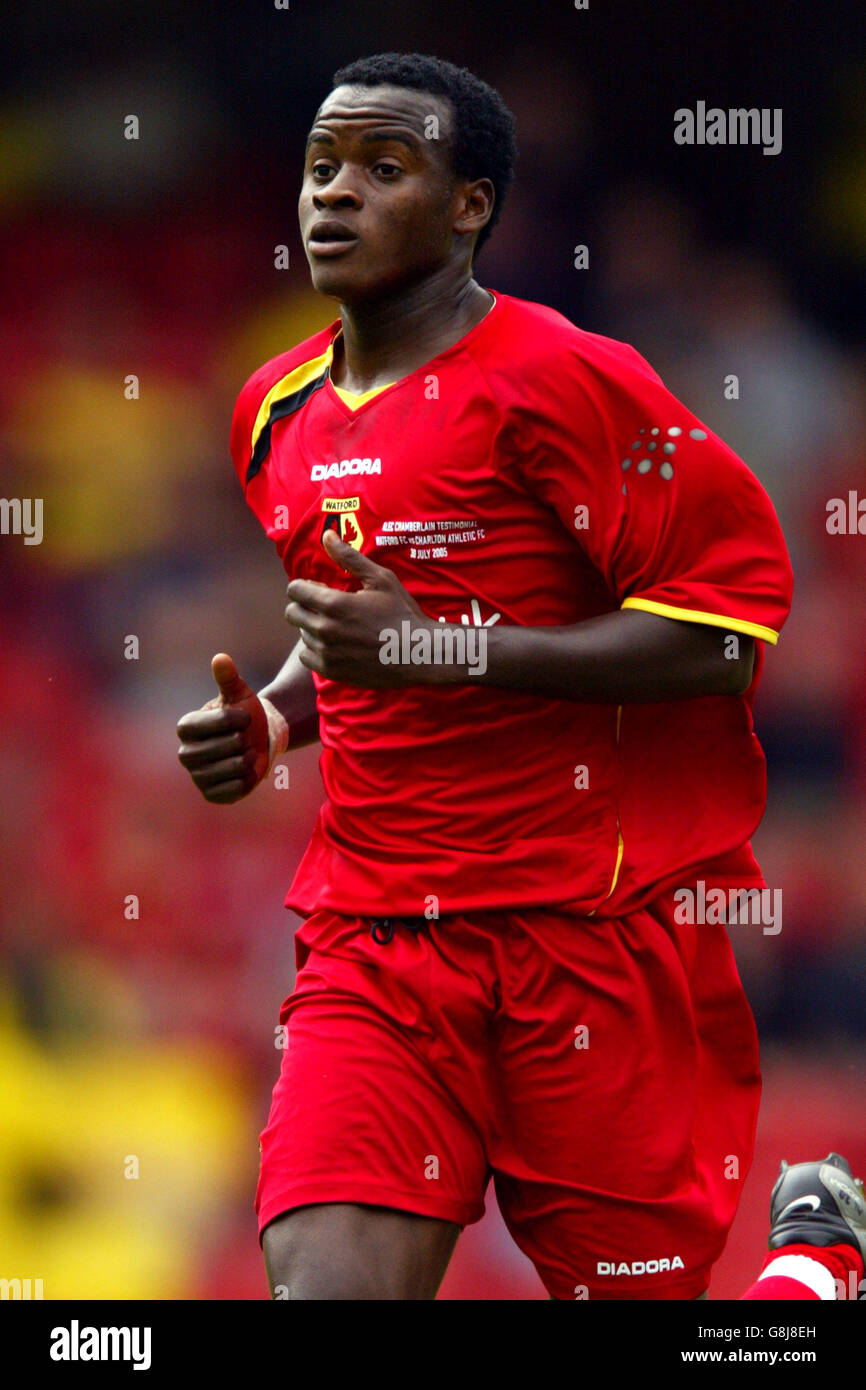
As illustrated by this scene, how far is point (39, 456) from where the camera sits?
225 inches

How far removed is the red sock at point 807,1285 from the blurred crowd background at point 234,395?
1.91m

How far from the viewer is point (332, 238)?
8.03ft

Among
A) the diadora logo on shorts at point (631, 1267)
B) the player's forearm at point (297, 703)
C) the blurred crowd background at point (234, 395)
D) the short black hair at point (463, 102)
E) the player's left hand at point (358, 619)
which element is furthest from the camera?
the blurred crowd background at point (234, 395)

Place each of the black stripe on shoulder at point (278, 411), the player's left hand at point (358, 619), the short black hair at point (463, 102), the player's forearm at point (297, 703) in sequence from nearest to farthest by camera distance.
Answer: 1. the player's left hand at point (358, 619)
2. the short black hair at point (463, 102)
3. the black stripe on shoulder at point (278, 411)
4. the player's forearm at point (297, 703)

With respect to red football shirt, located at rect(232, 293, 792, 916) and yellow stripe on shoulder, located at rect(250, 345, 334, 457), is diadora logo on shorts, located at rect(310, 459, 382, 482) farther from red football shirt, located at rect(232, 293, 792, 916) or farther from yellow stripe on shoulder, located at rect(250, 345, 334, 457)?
yellow stripe on shoulder, located at rect(250, 345, 334, 457)

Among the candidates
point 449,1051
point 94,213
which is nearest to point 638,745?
point 449,1051

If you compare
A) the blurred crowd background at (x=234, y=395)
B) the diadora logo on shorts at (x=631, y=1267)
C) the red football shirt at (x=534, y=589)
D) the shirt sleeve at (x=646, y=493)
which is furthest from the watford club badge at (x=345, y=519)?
the blurred crowd background at (x=234, y=395)

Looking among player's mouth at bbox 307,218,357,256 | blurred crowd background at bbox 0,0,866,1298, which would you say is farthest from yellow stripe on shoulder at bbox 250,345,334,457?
blurred crowd background at bbox 0,0,866,1298

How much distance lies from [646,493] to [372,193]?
0.56 m

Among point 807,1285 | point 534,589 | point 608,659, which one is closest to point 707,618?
point 608,659

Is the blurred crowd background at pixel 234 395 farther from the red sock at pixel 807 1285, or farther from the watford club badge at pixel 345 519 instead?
the watford club badge at pixel 345 519

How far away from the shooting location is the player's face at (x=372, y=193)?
244 cm

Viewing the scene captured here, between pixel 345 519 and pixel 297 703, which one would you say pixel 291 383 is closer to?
pixel 345 519

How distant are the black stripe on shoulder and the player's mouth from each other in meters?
0.24
